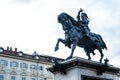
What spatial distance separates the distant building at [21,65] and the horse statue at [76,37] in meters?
46.3

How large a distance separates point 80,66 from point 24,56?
51537mm

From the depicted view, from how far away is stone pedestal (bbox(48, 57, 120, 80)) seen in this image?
15.1 metres

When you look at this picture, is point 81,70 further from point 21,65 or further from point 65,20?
point 21,65

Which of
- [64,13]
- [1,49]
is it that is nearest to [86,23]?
[64,13]

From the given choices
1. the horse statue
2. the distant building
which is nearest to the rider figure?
the horse statue

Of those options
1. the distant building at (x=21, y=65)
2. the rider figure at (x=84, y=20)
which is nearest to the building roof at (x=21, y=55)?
the distant building at (x=21, y=65)

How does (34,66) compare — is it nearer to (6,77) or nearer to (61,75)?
(6,77)

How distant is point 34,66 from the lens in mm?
68000

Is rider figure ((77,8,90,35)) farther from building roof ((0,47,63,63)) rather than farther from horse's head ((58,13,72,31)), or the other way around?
building roof ((0,47,63,63))

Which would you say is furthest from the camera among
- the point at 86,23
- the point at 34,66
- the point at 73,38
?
the point at 34,66

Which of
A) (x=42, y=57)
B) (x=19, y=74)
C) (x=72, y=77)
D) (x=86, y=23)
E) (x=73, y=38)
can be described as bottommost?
(x=72, y=77)

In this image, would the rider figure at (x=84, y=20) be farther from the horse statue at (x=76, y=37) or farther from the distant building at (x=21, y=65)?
the distant building at (x=21, y=65)

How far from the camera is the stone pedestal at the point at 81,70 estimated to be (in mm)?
15055

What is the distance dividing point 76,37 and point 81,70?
6.33ft
